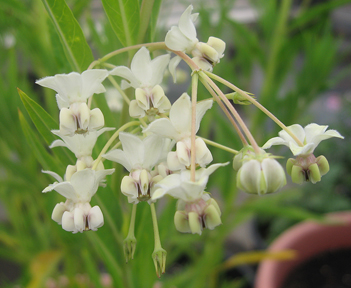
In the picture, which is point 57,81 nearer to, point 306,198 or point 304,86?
point 304,86

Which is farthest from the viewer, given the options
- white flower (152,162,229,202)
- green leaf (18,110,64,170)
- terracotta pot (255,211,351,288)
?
terracotta pot (255,211,351,288)

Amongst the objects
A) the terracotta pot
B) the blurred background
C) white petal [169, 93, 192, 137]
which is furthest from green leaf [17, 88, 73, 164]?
the terracotta pot

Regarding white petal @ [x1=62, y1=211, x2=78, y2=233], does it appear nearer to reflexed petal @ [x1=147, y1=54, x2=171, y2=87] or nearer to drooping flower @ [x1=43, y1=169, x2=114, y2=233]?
drooping flower @ [x1=43, y1=169, x2=114, y2=233]

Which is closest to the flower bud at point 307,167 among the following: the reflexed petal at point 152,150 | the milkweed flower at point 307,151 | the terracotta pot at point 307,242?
the milkweed flower at point 307,151

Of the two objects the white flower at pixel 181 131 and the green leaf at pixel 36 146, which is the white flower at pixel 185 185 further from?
the green leaf at pixel 36 146

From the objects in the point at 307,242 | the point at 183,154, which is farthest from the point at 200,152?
the point at 307,242

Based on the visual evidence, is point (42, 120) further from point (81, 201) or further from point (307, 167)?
point (307, 167)

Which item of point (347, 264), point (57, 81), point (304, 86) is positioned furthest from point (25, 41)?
point (347, 264)
